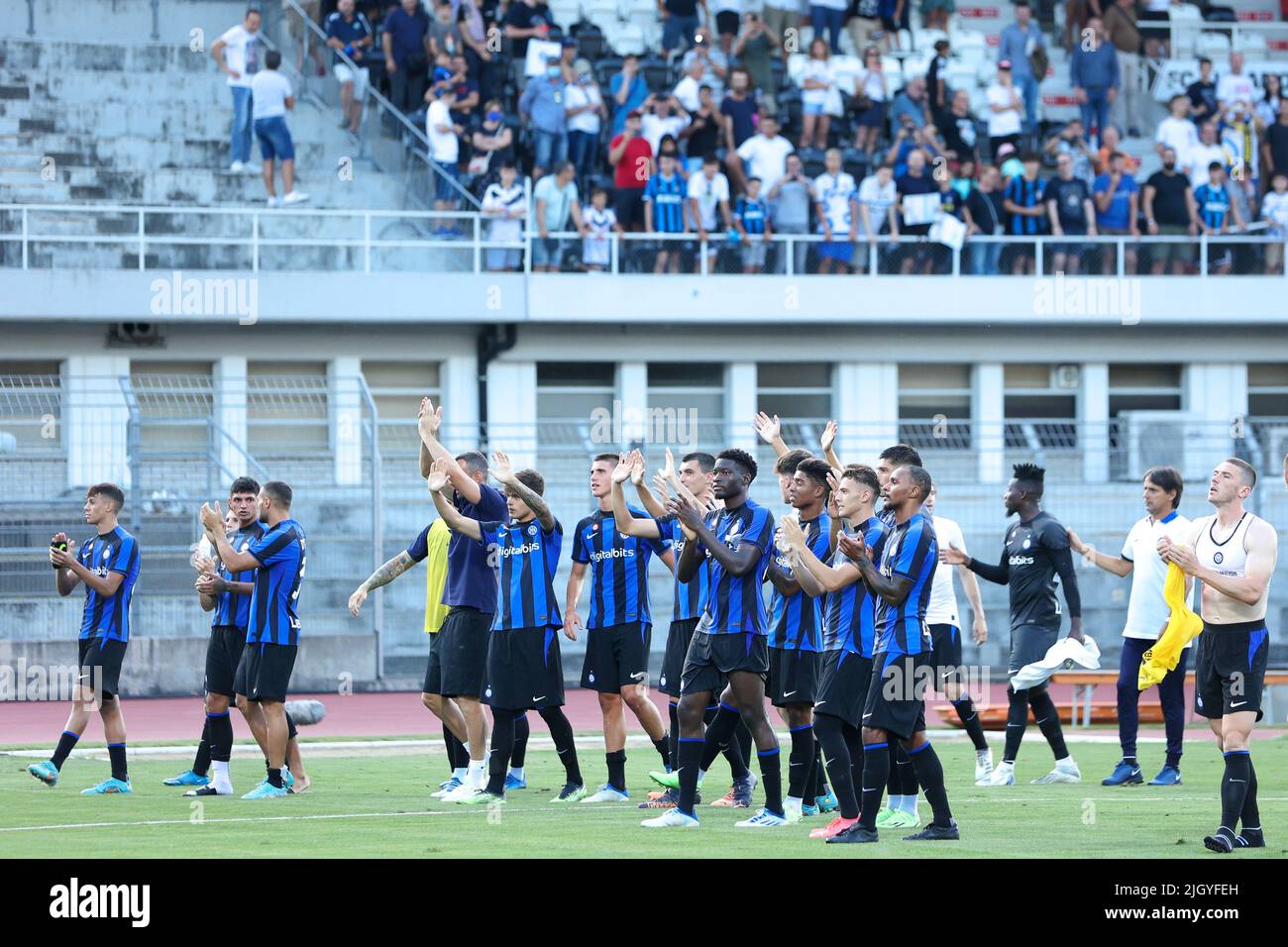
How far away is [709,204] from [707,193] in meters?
0.18

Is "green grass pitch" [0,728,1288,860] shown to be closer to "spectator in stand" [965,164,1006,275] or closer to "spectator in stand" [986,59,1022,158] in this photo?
"spectator in stand" [965,164,1006,275]

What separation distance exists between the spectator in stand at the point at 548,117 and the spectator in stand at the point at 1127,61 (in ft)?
35.6

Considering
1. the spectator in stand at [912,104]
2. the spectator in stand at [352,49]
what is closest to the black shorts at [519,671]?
the spectator in stand at [352,49]

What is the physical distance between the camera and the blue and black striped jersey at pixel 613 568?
1330cm

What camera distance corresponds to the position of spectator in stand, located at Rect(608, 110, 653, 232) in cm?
2852

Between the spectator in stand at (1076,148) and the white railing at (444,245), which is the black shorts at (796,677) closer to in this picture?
the white railing at (444,245)

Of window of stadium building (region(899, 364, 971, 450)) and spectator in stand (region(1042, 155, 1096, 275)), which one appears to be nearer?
spectator in stand (region(1042, 155, 1096, 275))

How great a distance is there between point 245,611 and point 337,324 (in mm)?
16041

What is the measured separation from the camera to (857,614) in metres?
10.7

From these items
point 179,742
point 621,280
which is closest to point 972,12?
point 621,280

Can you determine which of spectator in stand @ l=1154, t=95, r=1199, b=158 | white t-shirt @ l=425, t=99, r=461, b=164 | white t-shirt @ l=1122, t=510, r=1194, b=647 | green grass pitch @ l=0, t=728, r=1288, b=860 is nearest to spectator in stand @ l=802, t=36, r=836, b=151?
spectator in stand @ l=1154, t=95, r=1199, b=158

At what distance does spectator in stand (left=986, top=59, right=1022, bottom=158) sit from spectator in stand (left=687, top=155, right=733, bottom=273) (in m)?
4.89

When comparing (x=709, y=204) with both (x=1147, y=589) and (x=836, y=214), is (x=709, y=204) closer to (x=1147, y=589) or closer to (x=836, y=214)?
(x=836, y=214)

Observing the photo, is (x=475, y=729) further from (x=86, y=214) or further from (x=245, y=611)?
(x=86, y=214)
